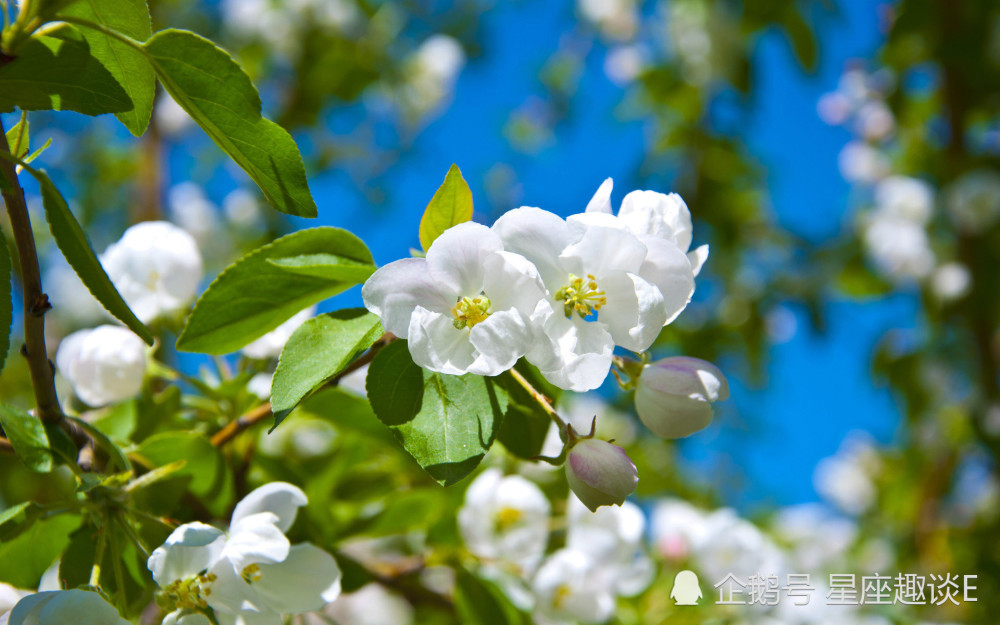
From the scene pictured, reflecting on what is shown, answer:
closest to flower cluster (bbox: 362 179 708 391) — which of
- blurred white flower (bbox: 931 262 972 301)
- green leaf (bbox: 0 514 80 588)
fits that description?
green leaf (bbox: 0 514 80 588)

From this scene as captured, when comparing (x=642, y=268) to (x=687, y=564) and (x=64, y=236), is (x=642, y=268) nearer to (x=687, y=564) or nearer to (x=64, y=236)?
(x=64, y=236)

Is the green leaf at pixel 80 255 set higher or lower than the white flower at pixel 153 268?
lower

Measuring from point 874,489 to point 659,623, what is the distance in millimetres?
2685

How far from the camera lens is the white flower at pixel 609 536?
1026mm

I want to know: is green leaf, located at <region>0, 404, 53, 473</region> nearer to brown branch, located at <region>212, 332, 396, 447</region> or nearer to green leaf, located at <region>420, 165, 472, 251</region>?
brown branch, located at <region>212, 332, 396, 447</region>

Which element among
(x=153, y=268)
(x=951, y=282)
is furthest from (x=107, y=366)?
(x=951, y=282)

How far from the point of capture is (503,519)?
1.00m

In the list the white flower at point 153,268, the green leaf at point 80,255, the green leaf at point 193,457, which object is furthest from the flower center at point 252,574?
the white flower at point 153,268

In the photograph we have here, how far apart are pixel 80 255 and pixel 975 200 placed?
240 centimetres

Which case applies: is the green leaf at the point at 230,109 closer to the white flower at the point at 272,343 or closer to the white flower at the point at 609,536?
the white flower at the point at 272,343

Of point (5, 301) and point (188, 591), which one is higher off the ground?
point (5, 301)

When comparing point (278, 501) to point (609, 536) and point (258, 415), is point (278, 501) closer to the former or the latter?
point (258, 415)

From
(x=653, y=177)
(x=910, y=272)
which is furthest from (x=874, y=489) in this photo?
(x=653, y=177)

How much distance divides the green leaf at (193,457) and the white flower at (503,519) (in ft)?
1.03
